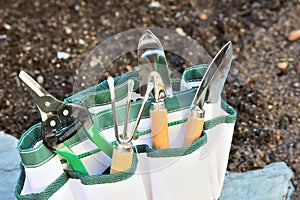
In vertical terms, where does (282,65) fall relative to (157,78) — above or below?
below

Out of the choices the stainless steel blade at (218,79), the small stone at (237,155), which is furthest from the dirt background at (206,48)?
the stainless steel blade at (218,79)

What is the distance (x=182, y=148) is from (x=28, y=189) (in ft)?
0.69

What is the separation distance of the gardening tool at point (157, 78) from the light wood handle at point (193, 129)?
29 millimetres

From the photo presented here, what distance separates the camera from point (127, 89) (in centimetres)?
87

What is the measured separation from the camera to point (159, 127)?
82 centimetres

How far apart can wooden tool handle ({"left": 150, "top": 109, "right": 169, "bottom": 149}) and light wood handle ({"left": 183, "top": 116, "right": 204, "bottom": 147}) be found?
3cm

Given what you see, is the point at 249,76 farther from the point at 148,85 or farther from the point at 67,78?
the point at 148,85

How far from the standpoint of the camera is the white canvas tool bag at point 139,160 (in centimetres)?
79

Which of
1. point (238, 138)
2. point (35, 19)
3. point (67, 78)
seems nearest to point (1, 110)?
point (67, 78)

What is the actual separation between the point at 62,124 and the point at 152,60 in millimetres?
154

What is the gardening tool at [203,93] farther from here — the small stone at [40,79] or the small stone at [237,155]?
the small stone at [40,79]

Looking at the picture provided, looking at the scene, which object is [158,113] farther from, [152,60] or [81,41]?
[81,41]

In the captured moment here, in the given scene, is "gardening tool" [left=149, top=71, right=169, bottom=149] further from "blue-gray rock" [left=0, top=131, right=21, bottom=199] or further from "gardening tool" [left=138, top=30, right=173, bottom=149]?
"blue-gray rock" [left=0, top=131, right=21, bottom=199]

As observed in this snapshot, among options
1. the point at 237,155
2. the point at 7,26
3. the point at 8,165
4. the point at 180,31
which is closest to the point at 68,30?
the point at 7,26
